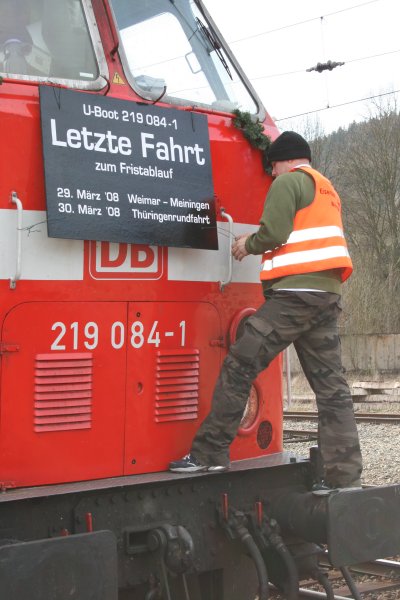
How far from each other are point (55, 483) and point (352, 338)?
21940 mm

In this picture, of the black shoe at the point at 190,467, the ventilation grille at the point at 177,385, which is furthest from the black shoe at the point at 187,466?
the ventilation grille at the point at 177,385

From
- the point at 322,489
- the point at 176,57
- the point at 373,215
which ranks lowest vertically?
the point at 322,489

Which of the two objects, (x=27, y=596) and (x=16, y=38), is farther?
(x=16, y=38)

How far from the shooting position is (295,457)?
452 centimetres

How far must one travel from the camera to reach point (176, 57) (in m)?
4.59

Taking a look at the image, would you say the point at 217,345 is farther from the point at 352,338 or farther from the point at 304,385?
the point at 352,338

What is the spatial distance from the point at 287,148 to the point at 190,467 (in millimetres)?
1625

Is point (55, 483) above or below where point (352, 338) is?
below

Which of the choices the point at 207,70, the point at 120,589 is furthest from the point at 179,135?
the point at 120,589

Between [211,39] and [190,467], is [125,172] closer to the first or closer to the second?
[211,39]

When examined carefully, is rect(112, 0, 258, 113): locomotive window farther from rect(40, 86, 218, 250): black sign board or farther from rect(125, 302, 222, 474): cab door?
rect(125, 302, 222, 474): cab door

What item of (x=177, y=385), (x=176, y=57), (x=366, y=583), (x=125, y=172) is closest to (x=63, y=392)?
(x=177, y=385)

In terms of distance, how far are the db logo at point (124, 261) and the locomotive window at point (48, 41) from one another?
0.76 m

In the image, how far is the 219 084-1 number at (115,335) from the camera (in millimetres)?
3861
